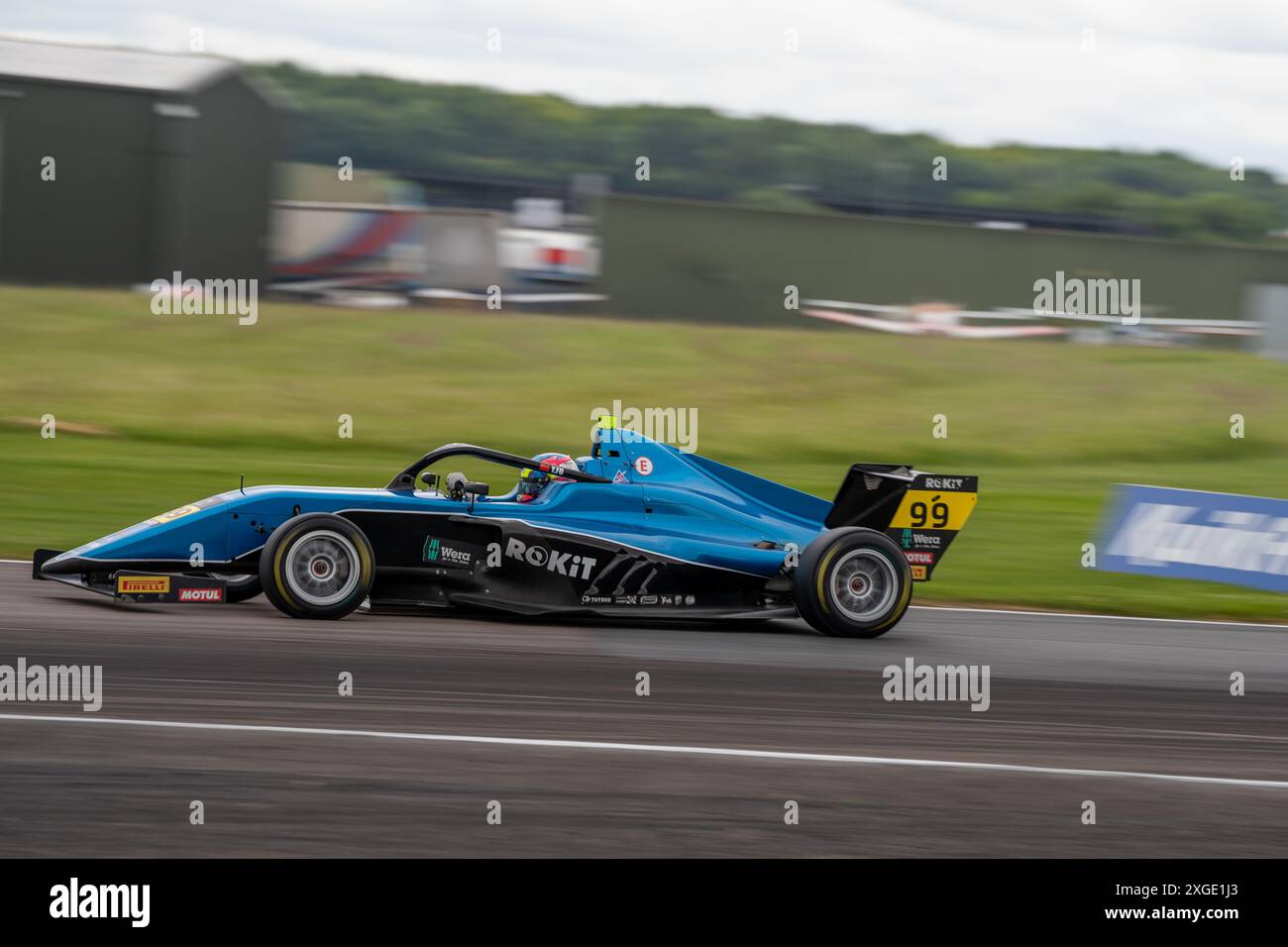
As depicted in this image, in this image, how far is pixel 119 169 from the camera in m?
29.0

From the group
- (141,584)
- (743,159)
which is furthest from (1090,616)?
(743,159)

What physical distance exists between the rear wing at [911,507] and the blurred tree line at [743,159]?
25.7m

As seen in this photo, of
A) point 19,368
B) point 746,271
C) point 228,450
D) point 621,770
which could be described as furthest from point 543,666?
point 746,271

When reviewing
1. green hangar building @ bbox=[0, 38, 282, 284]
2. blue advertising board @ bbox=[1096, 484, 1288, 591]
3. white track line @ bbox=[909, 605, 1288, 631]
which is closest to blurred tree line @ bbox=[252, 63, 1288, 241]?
green hangar building @ bbox=[0, 38, 282, 284]

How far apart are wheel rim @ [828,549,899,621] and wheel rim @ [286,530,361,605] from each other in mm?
2978

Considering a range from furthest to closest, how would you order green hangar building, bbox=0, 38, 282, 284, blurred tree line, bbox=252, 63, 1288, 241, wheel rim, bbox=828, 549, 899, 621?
blurred tree line, bbox=252, 63, 1288, 241 < green hangar building, bbox=0, 38, 282, 284 < wheel rim, bbox=828, 549, 899, 621

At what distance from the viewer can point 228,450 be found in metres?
18.6

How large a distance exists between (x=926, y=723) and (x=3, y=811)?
13.5 ft

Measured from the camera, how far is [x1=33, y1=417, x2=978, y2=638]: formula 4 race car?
8.51 meters

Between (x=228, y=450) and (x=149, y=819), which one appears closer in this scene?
(x=149, y=819)

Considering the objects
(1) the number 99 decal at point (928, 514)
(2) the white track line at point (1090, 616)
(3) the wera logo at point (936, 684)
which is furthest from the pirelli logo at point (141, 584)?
(2) the white track line at point (1090, 616)

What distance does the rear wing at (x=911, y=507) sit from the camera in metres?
9.74
